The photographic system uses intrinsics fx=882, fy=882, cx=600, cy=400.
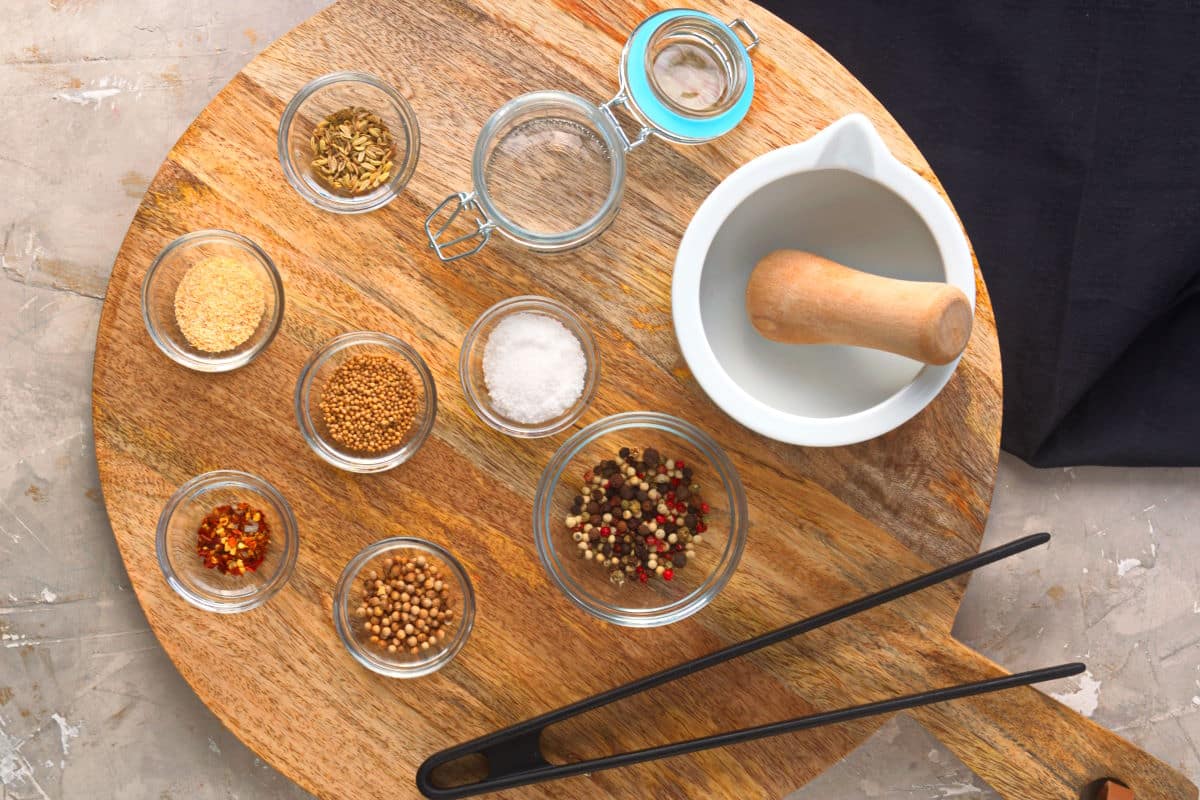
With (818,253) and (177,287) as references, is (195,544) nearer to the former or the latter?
(177,287)

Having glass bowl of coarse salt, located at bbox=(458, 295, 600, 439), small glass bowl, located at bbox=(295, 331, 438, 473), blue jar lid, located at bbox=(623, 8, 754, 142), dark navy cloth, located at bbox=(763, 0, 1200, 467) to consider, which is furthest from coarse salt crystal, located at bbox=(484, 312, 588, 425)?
dark navy cloth, located at bbox=(763, 0, 1200, 467)

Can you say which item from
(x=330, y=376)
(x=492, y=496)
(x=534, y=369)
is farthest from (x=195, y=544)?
(x=534, y=369)

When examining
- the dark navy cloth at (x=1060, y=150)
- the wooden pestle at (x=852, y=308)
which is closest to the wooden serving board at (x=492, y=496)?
the wooden pestle at (x=852, y=308)

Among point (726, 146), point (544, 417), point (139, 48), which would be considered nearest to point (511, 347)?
point (544, 417)

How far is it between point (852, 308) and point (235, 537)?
1044 mm

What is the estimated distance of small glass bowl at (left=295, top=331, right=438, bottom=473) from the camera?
1.44m

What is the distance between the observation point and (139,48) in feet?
6.10

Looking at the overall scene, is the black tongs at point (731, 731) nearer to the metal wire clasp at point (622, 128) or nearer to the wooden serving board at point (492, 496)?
the wooden serving board at point (492, 496)

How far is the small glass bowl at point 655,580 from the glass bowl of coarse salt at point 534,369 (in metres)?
0.06

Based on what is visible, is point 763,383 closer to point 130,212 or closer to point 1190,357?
point 1190,357

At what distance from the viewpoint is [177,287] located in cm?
145

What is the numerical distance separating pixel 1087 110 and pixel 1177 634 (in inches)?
46.2

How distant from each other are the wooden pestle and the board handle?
59cm

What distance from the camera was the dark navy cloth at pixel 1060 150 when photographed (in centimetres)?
173
